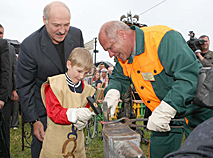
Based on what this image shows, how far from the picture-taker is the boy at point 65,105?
6.82 feet

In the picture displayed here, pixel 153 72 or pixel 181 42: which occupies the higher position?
pixel 181 42

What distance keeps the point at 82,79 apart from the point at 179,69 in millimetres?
1089

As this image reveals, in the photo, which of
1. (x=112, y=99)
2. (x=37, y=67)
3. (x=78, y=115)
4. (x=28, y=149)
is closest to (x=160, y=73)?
(x=112, y=99)

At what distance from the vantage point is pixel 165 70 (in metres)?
2.20

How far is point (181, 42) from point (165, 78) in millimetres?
493

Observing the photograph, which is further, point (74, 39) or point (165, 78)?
point (74, 39)

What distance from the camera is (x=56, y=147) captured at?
2109 millimetres

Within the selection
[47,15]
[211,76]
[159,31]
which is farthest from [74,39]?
[211,76]

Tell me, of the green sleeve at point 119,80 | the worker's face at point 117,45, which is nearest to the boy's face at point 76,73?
the worker's face at point 117,45

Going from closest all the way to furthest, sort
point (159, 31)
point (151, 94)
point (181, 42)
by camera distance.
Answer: point (181, 42) → point (159, 31) → point (151, 94)

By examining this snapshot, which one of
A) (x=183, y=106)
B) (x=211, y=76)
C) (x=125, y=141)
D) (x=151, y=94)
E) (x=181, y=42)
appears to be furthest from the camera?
(x=151, y=94)

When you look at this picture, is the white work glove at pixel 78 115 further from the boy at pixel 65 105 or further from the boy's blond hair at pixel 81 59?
the boy's blond hair at pixel 81 59

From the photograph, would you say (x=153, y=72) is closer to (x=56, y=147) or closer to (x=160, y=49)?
(x=160, y=49)

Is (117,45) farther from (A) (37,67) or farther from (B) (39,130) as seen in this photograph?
(B) (39,130)
